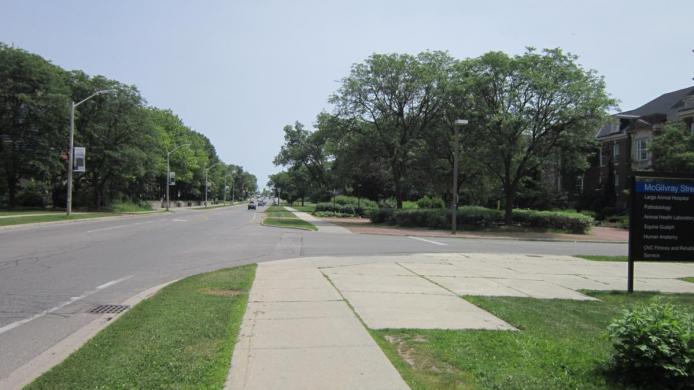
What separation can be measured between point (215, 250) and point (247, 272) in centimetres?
610

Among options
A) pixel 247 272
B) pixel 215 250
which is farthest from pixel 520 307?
pixel 215 250

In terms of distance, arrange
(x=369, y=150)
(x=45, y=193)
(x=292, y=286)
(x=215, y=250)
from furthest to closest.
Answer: (x=45, y=193) → (x=369, y=150) → (x=215, y=250) → (x=292, y=286)

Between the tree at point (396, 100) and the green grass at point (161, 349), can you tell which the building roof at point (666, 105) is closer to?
the tree at point (396, 100)

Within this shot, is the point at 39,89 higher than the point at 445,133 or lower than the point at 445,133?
higher

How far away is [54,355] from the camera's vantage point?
526 cm

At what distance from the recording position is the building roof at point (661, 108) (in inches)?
2095

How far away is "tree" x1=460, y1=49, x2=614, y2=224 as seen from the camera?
34.0 m

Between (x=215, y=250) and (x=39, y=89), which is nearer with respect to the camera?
(x=215, y=250)

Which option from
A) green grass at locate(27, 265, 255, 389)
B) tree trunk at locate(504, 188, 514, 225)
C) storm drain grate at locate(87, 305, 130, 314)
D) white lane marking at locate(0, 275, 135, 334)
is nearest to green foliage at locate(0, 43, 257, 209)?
tree trunk at locate(504, 188, 514, 225)

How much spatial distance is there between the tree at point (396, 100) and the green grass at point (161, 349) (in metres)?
35.0

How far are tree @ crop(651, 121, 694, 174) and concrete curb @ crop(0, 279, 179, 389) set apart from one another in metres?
44.7

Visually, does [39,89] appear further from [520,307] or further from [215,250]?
[520,307]

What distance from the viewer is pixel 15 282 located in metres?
9.70

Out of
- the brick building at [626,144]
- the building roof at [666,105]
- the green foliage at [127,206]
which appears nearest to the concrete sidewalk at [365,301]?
the brick building at [626,144]
